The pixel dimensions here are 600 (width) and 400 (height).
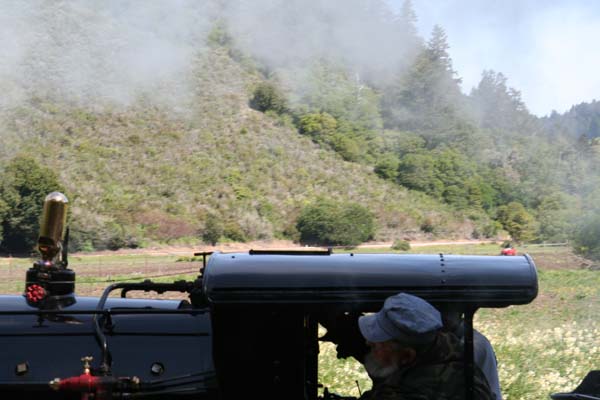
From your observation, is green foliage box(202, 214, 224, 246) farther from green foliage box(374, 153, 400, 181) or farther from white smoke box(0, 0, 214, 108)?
white smoke box(0, 0, 214, 108)

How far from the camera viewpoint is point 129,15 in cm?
9812

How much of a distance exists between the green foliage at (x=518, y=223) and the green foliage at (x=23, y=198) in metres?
30.9

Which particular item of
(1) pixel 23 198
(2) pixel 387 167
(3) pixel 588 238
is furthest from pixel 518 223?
(1) pixel 23 198

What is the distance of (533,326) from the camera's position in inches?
669

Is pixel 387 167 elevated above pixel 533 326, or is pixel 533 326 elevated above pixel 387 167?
pixel 387 167

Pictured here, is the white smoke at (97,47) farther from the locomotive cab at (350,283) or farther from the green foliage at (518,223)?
the locomotive cab at (350,283)

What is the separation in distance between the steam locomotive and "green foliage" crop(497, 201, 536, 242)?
180 ft

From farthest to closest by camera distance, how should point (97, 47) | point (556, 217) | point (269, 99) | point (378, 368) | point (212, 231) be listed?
point (97, 47) → point (269, 99) → point (212, 231) → point (556, 217) → point (378, 368)

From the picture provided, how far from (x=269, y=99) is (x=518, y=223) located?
30649mm

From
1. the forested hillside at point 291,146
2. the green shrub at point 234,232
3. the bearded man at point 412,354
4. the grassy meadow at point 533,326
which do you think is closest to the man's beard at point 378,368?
the bearded man at point 412,354

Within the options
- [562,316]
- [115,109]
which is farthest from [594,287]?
[115,109]

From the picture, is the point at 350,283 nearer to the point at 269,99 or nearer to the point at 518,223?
the point at 518,223

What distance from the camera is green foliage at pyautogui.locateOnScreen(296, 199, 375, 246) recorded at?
173 ft

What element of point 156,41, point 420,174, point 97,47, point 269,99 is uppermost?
point 156,41
